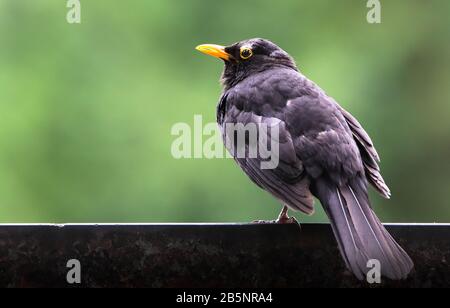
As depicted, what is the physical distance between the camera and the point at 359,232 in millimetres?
4004

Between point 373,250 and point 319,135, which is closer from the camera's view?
point 373,250

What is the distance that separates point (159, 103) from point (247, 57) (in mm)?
4155

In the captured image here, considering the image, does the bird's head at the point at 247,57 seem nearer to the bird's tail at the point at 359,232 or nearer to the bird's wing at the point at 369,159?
the bird's wing at the point at 369,159

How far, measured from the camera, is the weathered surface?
3.54 metres

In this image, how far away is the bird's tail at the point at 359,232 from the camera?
3.57m

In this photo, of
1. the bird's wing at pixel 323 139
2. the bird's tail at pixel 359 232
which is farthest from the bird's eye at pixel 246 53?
the bird's tail at pixel 359 232

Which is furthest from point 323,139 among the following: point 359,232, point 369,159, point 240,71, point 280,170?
point 240,71

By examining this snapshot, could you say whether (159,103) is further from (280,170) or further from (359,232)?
(359,232)

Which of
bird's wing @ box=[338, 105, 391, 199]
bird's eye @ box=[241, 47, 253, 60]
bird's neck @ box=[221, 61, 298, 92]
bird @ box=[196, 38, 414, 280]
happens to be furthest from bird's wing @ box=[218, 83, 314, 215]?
bird's eye @ box=[241, 47, 253, 60]

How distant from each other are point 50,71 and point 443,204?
5.62m

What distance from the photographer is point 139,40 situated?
1082cm

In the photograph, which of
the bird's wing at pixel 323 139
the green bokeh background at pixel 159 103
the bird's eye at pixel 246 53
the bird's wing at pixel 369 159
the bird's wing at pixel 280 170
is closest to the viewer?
the bird's wing at pixel 280 170

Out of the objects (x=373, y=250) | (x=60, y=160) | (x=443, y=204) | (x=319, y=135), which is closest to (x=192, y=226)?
(x=373, y=250)

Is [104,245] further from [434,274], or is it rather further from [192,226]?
[434,274]
